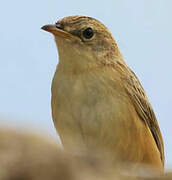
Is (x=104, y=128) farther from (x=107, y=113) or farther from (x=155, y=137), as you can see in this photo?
(x=155, y=137)

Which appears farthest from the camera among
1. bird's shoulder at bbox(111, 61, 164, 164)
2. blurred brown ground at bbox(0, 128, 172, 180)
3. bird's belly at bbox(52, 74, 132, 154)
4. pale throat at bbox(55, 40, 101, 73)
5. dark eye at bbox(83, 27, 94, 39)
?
dark eye at bbox(83, 27, 94, 39)

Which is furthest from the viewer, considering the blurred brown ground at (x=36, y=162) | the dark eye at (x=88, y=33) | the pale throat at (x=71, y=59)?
the dark eye at (x=88, y=33)

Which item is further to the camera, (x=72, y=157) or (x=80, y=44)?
(x=80, y=44)

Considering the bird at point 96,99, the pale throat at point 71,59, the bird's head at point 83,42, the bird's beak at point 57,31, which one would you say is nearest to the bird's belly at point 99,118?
the bird at point 96,99

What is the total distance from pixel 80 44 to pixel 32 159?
5.09m

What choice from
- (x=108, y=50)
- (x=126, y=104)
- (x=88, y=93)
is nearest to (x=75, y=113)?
(x=88, y=93)

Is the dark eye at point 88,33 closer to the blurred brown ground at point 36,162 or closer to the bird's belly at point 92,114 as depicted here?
the bird's belly at point 92,114

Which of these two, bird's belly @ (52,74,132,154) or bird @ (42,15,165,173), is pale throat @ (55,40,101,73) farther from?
bird's belly @ (52,74,132,154)

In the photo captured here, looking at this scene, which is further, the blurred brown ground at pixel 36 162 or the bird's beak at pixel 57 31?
the bird's beak at pixel 57 31

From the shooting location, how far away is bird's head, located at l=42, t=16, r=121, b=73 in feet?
22.6

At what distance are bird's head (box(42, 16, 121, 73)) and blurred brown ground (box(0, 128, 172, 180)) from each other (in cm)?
475

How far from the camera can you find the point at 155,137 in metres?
7.72

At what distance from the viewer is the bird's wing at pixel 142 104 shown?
7.15 metres

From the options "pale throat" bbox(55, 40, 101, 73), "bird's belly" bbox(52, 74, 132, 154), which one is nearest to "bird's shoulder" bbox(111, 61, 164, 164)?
"bird's belly" bbox(52, 74, 132, 154)
